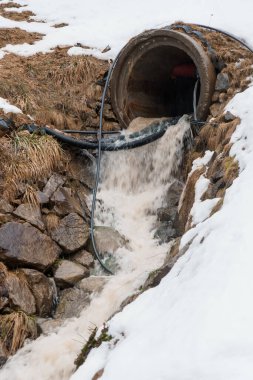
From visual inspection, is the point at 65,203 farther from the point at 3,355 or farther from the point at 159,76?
the point at 159,76

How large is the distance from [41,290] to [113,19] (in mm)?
6619

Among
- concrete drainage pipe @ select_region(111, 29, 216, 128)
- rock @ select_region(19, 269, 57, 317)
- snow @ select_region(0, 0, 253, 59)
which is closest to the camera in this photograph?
rock @ select_region(19, 269, 57, 317)

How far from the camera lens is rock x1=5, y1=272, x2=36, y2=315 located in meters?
4.64

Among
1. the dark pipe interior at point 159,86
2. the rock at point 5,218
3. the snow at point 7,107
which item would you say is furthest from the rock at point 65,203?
the dark pipe interior at point 159,86

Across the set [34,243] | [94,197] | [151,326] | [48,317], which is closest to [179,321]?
[151,326]

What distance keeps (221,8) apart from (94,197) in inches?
185

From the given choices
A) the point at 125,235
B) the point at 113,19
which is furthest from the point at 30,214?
the point at 113,19

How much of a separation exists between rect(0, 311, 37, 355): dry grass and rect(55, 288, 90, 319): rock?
0.42m

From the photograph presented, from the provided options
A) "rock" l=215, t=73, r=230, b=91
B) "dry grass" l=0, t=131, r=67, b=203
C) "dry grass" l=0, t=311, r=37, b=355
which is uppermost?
"rock" l=215, t=73, r=230, b=91

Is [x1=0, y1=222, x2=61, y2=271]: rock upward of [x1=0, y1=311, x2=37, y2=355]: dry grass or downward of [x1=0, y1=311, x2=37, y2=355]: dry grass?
upward

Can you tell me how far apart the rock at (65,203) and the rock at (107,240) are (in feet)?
1.11

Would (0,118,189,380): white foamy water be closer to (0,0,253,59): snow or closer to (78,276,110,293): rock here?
(78,276,110,293): rock

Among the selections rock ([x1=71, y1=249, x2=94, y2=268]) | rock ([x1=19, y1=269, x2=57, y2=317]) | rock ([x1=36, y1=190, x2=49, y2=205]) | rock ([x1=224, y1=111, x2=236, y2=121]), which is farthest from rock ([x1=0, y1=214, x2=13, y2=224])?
rock ([x1=224, y1=111, x2=236, y2=121])

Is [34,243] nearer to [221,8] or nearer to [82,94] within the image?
[82,94]
